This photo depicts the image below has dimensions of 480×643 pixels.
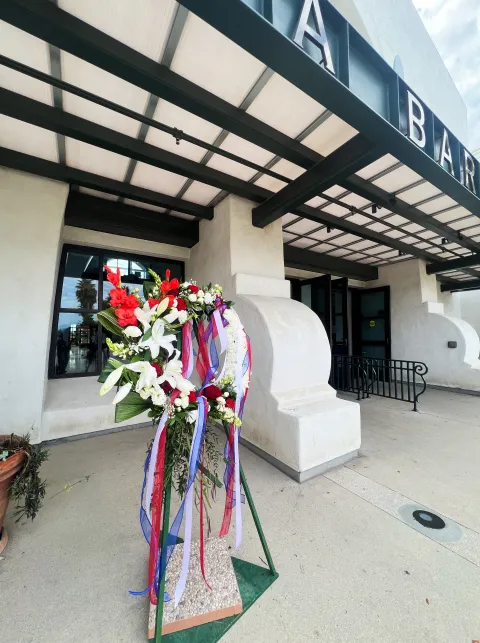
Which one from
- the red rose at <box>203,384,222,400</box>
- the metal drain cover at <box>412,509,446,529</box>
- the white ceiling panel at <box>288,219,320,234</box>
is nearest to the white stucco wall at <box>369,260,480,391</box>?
the white ceiling panel at <box>288,219,320,234</box>

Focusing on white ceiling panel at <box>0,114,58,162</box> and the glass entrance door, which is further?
the glass entrance door

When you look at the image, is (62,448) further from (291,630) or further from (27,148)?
(27,148)

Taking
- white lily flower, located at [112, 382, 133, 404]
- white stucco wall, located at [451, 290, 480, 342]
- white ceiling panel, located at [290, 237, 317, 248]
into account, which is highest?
white ceiling panel, located at [290, 237, 317, 248]

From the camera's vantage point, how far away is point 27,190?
2.77 meters

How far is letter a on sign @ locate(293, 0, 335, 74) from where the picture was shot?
4.63 ft

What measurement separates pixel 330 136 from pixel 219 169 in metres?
1.14

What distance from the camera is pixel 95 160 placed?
267 centimetres

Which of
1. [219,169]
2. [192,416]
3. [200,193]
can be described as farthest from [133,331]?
[200,193]

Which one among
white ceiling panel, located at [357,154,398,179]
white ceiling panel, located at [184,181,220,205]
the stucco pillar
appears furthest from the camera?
white ceiling panel, located at [184,181,220,205]

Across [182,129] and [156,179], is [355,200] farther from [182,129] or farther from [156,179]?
[156,179]

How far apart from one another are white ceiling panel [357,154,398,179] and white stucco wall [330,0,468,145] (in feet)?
3.57

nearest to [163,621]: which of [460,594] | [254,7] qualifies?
[460,594]

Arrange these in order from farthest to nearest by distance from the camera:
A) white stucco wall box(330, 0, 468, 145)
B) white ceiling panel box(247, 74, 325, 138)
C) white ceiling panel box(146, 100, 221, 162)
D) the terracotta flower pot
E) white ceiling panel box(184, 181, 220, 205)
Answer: white ceiling panel box(184, 181, 220, 205), white stucco wall box(330, 0, 468, 145), white ceiling panel box(146, 100, 221, 162), white ceiling panel box(247, 74, 325, 138), the terracotta flower pot

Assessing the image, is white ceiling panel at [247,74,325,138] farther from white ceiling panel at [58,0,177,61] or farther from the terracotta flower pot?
the terracotta flower pot
